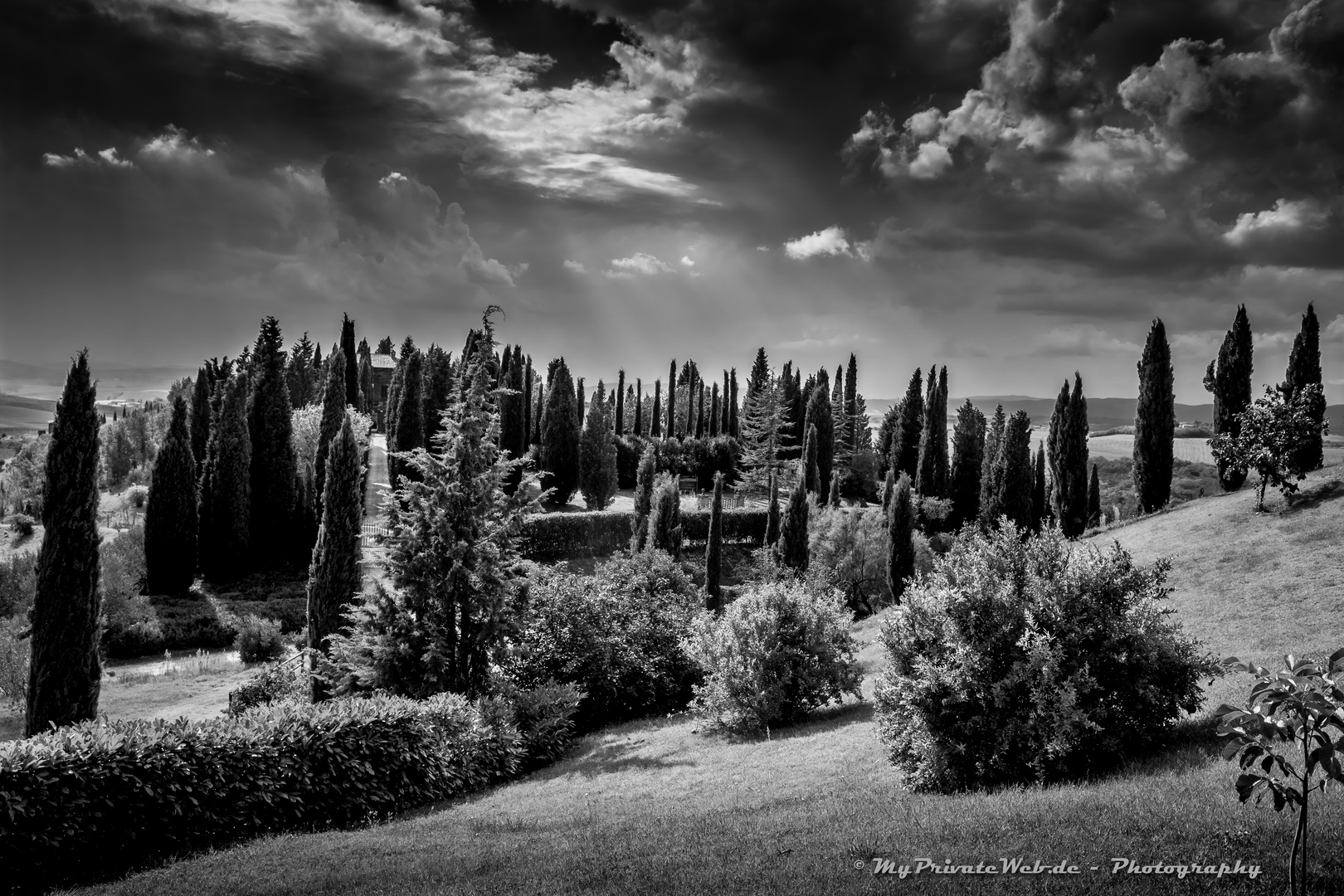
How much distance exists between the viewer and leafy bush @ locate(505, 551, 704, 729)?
21531mm

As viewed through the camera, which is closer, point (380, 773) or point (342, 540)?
point (380, 773)

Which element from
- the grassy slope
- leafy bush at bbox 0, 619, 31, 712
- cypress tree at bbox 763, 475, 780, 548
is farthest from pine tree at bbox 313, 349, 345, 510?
the grassy slope

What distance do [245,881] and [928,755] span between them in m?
8.90

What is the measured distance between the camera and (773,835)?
27.9 feet

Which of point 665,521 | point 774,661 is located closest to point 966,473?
point 665,521

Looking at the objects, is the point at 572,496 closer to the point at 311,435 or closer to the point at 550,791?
the point at 311,435

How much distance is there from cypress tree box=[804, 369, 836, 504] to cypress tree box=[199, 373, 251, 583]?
3709 centimetres

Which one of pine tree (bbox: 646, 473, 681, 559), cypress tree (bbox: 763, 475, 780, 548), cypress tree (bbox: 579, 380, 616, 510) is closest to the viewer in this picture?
pine tree (bbox: 646, 473, 681, 559)

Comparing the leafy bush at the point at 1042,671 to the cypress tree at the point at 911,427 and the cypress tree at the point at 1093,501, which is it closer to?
the cypress tree at the point at 1093,501

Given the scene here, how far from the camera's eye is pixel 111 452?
74.1 metres

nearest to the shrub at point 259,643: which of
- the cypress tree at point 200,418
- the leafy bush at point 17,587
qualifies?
the leafy bush at point 17,587

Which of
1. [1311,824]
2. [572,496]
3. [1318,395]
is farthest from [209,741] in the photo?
[572,496]

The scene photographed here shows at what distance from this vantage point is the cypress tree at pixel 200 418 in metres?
36.9

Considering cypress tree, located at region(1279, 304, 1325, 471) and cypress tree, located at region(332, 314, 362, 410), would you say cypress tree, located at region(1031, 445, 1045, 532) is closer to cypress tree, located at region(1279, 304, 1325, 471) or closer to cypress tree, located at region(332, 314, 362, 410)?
cypress tree, located at region(1279, 304, 1325, 471)
